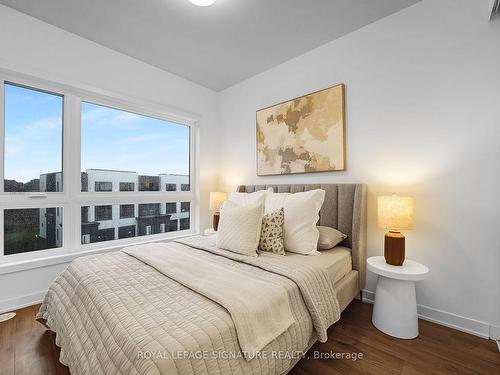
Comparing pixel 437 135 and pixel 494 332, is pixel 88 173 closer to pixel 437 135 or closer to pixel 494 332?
pixel 437 135

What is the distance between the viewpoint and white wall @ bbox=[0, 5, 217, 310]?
6.79 ft

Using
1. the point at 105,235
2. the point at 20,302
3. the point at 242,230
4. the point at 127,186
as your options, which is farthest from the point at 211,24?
the point at 20,302

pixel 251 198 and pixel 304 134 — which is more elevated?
pixel 304 134

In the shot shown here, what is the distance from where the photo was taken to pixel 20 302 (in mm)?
2111

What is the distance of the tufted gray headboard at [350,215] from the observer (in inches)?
84.4

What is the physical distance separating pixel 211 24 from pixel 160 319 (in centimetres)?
245

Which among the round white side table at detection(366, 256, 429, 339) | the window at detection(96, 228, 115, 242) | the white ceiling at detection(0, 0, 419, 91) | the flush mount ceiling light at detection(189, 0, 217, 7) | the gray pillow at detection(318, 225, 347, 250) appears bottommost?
the round white side table at detection(366, 256, 429, 339)

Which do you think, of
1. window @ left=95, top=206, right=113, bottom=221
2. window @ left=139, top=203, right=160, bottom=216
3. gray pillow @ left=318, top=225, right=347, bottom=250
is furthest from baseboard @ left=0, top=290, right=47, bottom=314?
gray pillow @ left=318, top=225, right=347, bottom=250

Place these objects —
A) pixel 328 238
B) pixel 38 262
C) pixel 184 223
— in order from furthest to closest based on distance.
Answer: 1. pixel 184 223
2. pixel 38 262
3. pixel 328 238

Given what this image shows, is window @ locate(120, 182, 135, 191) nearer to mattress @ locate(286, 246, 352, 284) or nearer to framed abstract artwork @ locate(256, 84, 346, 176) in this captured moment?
framed abstract artwork @ locate(256, 84, 346, 176)

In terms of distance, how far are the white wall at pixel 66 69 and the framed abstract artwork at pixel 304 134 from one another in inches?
48.6

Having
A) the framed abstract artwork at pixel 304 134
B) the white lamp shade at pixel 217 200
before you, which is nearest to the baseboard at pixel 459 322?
the framed abstract artwork at pixel 304 134

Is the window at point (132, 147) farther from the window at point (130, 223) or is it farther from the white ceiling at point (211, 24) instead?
the white ceiling at point (211, 24)

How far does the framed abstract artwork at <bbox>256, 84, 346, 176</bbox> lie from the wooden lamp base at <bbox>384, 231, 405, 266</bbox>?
83 cm
